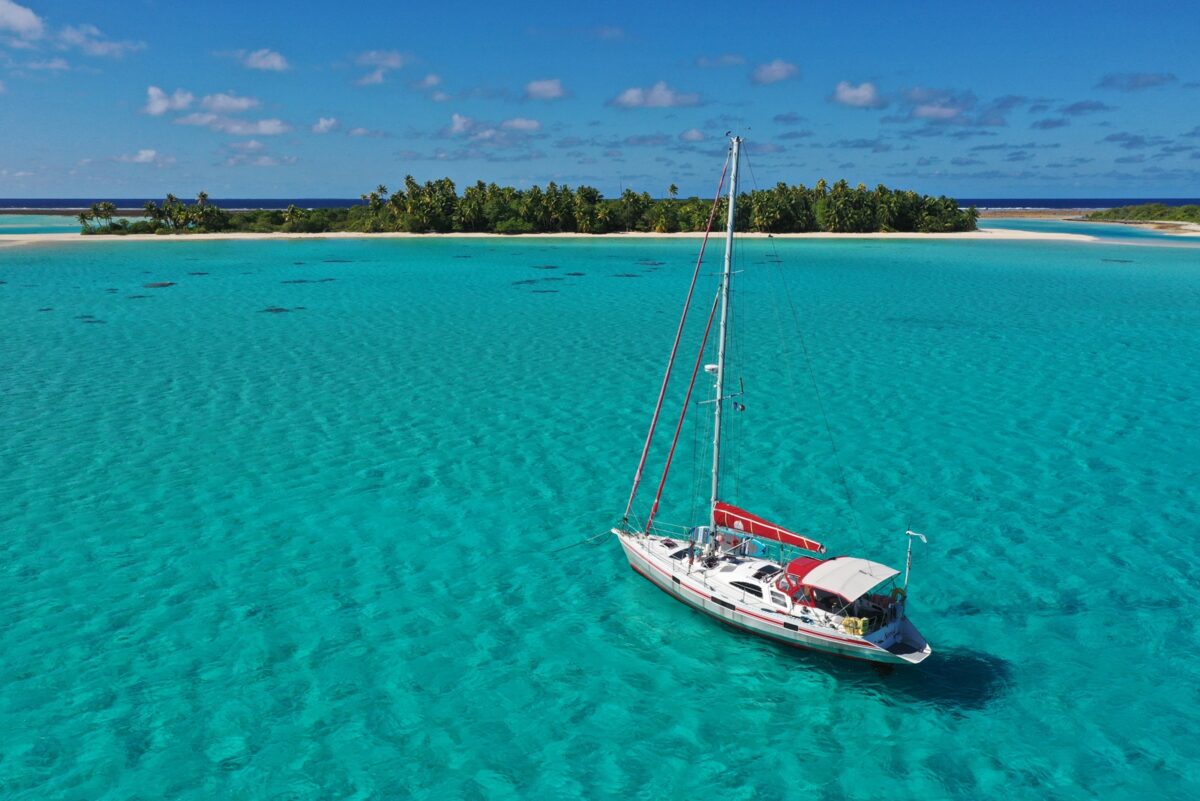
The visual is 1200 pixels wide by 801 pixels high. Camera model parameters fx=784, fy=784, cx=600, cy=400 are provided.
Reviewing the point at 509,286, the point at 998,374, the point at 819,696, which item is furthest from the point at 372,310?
the point at 819,696

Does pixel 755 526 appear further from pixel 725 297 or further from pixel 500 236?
pixel 500 236

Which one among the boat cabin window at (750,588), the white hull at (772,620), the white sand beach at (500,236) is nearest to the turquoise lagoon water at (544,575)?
the white hull at (772,620)

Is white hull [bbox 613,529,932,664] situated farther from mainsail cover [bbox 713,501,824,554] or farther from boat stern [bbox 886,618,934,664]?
mainsail cover [bbox 713,501,824,554]

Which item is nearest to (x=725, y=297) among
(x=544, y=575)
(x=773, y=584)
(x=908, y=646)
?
(x=773, y=584)

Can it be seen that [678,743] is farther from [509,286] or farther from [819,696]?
[509,286]

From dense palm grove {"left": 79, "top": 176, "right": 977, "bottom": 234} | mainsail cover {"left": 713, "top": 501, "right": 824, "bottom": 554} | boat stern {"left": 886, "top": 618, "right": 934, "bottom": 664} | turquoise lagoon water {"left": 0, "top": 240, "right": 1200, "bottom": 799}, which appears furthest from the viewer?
dense palm grove {"left": 79, "top": 176, "right": 977, "bottom": 234}

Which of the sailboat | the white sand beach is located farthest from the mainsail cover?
the white sand beach
